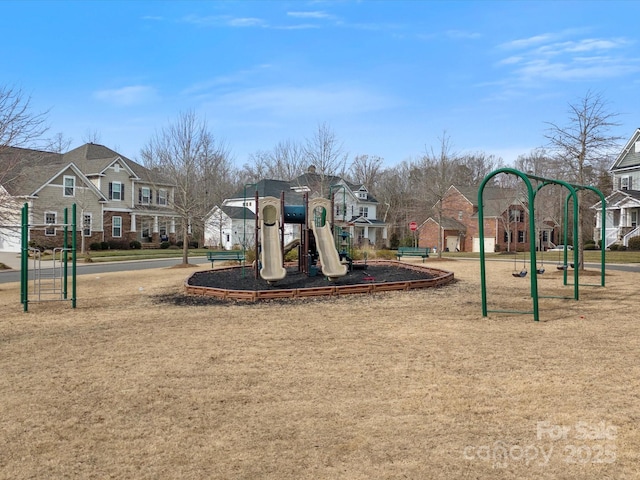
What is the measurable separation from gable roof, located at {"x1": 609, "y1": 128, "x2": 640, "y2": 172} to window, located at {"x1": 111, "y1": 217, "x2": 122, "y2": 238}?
144ft

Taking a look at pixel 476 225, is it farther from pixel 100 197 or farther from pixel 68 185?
pixel 68 185

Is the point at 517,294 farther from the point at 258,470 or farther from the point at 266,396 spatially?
the point at 258,470

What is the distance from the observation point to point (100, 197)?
43531mm

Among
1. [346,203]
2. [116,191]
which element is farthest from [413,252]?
[116,191]

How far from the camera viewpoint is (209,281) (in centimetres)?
1561

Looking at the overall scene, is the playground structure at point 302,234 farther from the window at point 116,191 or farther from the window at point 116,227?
the window at point 116,191

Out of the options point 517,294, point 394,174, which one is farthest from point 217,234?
point 517,294

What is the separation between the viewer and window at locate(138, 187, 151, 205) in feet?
160

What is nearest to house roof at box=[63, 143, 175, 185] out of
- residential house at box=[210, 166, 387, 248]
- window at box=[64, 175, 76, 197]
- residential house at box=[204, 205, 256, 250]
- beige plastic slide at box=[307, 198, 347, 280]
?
window at box=[64, 175, 76, 197]

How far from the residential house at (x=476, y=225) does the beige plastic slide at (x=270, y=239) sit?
38050 millimetres

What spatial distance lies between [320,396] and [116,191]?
147ft

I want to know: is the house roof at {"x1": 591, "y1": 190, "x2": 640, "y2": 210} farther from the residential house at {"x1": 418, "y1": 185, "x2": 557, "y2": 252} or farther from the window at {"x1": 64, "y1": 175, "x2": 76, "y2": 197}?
the window at {"x1": 64, "y1": 175, "x2": 76, "y2": 197}

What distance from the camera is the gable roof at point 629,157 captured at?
46119mm

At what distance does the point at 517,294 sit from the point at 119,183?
40.1 metres
